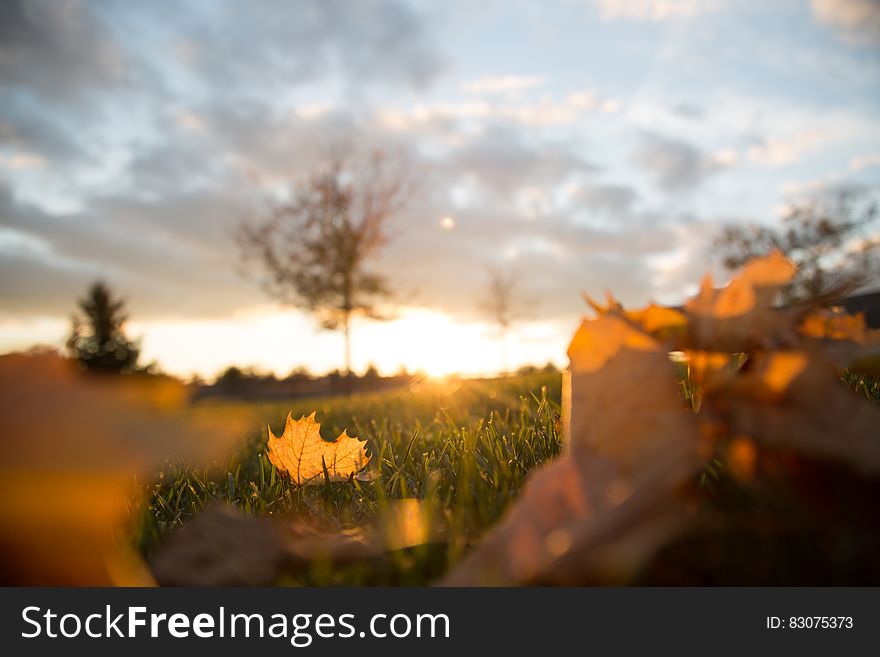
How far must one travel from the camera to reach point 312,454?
1.37 meters

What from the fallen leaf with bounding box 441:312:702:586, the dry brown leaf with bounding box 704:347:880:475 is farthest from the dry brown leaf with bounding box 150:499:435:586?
the dry brown leaf with bounding box 704:347:880:475

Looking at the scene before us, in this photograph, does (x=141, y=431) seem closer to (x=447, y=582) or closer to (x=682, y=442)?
(x=447, y=582)

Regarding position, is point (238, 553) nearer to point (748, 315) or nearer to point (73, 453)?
point (73, 453)

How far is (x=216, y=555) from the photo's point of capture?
68 cm

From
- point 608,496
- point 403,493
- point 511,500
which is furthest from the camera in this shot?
point 403,493

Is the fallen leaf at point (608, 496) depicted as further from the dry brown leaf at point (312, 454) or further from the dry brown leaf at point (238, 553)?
the dry brown leaf at point (312, 454)

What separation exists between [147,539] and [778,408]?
1081mm

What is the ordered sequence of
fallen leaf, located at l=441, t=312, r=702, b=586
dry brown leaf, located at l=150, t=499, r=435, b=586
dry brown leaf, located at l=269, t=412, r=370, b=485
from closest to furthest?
fallen leaf, located at l=441, t=312, r=702, b=586 → dry brown leaf, located at l=150, t=499, r=435, b=586 → dry brown leaf, located at l=269, t=412, r=370, b=485

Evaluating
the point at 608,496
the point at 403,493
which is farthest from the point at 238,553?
the point at 403,493

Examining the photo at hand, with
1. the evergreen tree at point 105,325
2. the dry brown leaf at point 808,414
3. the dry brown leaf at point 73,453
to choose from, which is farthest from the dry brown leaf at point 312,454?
the evergreen tree at point 105,325

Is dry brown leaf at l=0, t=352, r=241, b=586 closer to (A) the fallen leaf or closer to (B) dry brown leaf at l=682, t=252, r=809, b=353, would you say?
(A) the fallen leaf

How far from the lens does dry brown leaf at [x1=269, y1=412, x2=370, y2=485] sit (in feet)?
4.35

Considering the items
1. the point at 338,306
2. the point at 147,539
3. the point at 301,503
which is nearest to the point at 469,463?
the point at 301,503

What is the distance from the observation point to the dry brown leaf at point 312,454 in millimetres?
1326
